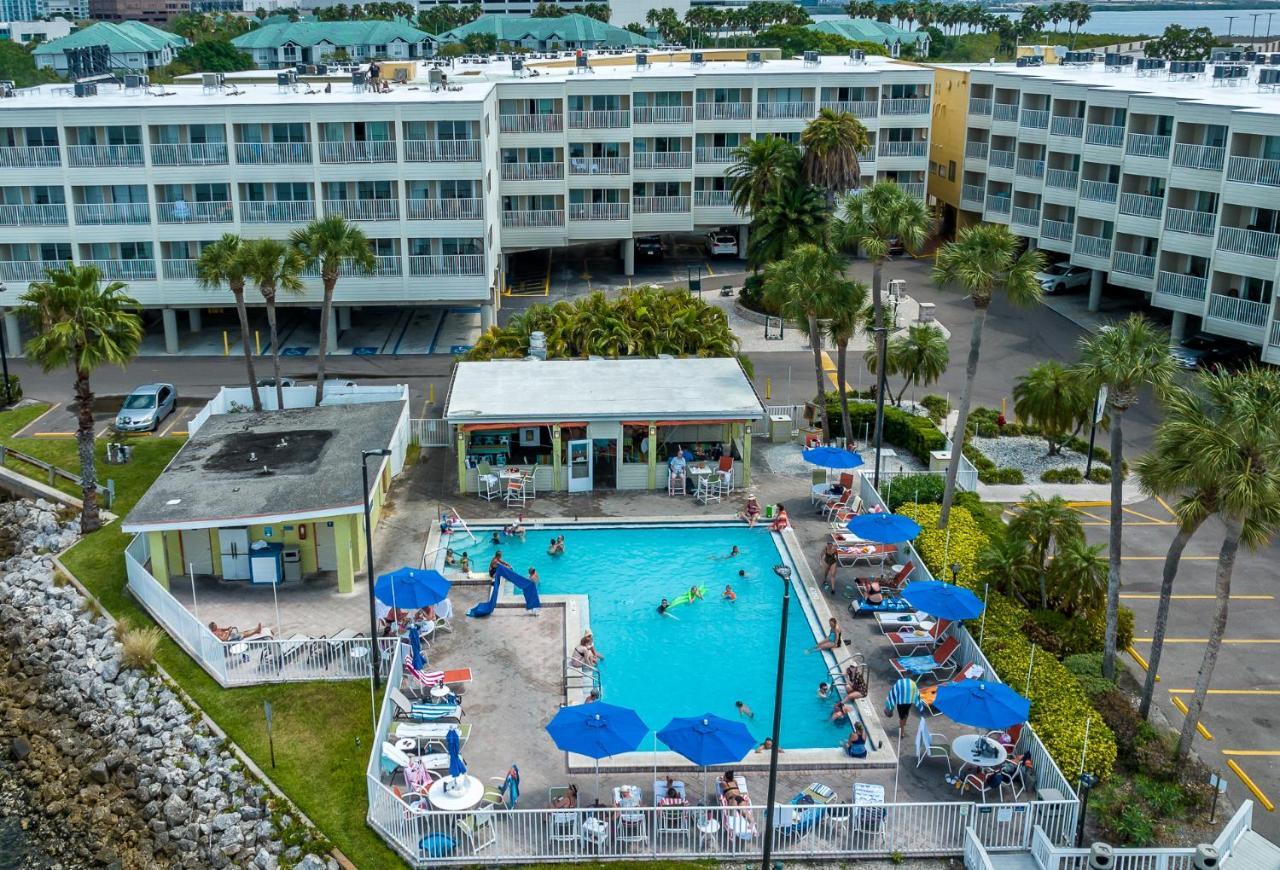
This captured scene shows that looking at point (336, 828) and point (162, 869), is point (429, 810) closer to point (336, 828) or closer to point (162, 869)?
point (336, 828)

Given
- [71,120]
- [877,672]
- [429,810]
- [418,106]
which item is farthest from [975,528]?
[71,120]

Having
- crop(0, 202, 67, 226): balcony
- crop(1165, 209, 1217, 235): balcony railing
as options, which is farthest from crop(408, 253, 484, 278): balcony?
crop(1165, 209, 1217, 235): balcony railing

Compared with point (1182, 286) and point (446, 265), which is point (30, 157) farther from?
point (1182, 286)

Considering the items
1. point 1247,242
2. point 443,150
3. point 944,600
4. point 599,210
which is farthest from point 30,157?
point 1247,242

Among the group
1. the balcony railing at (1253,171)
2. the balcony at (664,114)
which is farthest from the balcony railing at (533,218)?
the balcony railing at (1253,171)

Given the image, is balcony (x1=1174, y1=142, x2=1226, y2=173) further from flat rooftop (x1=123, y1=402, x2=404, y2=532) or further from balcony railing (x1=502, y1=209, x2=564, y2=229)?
flat rooftop (x1=123, y1=402, x2=404, y2=532)
